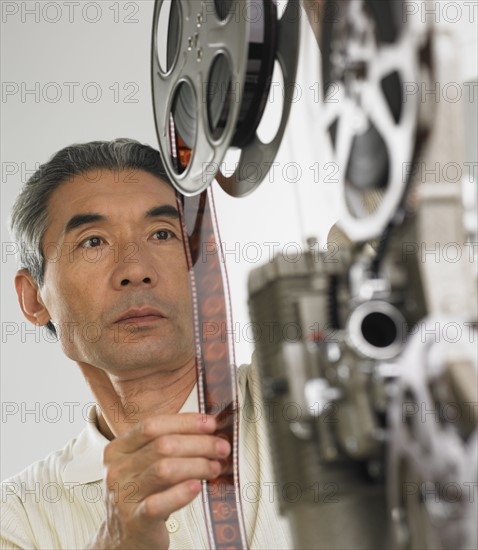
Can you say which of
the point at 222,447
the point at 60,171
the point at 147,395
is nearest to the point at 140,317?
the point at 147,395

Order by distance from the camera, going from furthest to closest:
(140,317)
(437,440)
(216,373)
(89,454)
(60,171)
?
(60,171) < (89,454) < (140,317) < (216,373) < (437,440)

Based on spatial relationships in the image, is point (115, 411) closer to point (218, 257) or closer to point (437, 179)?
point (218, 257)

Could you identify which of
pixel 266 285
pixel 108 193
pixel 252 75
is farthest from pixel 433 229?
pixel 108 193

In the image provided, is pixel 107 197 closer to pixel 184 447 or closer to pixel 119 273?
pixel 119 273

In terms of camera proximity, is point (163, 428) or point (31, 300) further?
point (31, 300)

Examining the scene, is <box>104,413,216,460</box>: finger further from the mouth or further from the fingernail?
the mouth

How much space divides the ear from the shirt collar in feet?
0.81

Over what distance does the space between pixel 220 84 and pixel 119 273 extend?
2.16ft

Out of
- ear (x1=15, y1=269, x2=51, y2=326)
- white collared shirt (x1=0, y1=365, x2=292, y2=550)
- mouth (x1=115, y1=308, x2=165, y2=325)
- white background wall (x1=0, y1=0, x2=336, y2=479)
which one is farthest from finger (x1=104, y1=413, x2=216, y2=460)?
white background wall (x1=0, y1=0, x2=336, y2=479)

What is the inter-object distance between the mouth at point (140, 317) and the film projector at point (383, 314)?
74 centimetres

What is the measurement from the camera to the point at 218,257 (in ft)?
3.67

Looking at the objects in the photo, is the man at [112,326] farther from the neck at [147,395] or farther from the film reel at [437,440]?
the film reel at [437,440]

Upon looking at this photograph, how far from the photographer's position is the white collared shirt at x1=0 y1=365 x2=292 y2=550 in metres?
1.39

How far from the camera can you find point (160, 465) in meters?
1.00
